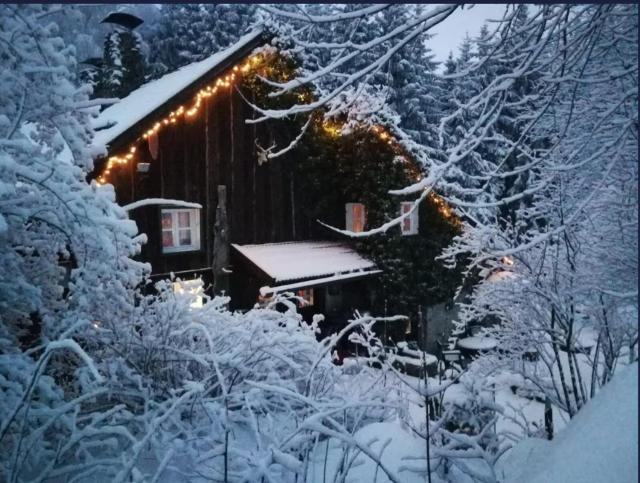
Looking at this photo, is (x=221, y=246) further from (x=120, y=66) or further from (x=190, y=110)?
(x=120, y=66)

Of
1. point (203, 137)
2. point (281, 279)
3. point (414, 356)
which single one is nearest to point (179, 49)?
point (203, 137)

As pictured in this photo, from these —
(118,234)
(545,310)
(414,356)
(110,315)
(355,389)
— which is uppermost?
(118,234)

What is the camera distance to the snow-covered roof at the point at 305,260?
10.4m

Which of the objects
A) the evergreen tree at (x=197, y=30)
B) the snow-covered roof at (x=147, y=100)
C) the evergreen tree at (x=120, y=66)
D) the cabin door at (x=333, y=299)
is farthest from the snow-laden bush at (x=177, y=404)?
the evergreen tree at (x=197, y=30)

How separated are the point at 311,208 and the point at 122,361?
9.57m

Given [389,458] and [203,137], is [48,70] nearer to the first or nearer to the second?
[389,458]

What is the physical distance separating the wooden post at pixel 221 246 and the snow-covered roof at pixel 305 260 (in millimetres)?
339

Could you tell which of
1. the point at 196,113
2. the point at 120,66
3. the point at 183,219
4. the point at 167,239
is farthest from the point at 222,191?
the point at 120,66

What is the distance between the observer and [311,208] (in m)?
13.0

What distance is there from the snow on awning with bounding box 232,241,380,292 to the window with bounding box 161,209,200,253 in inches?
41.1

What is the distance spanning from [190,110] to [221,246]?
3.30 metres

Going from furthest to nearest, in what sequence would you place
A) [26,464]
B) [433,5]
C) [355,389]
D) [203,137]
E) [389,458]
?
1. [203,137]
2. [355,389]
3. [389,458]
4. [26,464]
5. [433,5]

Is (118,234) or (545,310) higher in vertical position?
(118,234)

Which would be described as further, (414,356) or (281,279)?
(414,356)
